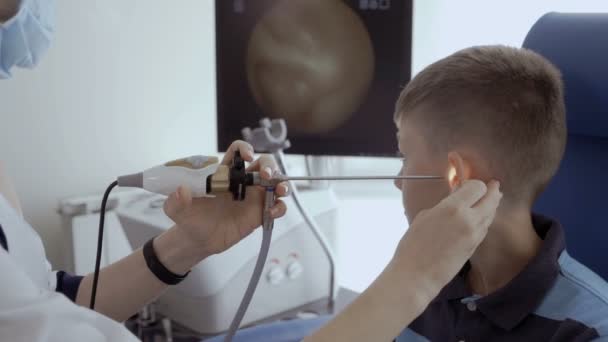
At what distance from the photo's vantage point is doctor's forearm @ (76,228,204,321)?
3.22 feet

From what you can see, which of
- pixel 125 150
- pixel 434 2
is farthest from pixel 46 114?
pixel 434 2

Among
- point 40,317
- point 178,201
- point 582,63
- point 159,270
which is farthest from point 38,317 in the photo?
point 582,63

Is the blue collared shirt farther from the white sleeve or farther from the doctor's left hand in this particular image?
the white sleeve

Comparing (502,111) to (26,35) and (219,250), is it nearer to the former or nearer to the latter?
(219,250)

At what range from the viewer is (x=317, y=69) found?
1508mm

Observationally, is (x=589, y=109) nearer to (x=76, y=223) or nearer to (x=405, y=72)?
(x=405, y=72)

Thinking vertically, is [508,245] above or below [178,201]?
below

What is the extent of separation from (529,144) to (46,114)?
1367mm

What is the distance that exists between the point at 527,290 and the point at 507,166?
0.19 m

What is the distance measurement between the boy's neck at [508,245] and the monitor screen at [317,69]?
0.56m

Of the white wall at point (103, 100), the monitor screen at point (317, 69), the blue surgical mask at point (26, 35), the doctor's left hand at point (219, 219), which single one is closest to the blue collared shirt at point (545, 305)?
the doctor's left hand at point (219, 219)

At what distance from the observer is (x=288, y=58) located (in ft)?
5.00

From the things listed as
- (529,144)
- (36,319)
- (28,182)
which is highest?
(529,144)

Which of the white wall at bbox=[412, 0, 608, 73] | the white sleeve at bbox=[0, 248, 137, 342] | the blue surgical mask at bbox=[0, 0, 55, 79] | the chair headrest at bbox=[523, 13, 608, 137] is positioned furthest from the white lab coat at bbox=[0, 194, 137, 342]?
the white wall at bbox=[412, 0, 608, 73]
